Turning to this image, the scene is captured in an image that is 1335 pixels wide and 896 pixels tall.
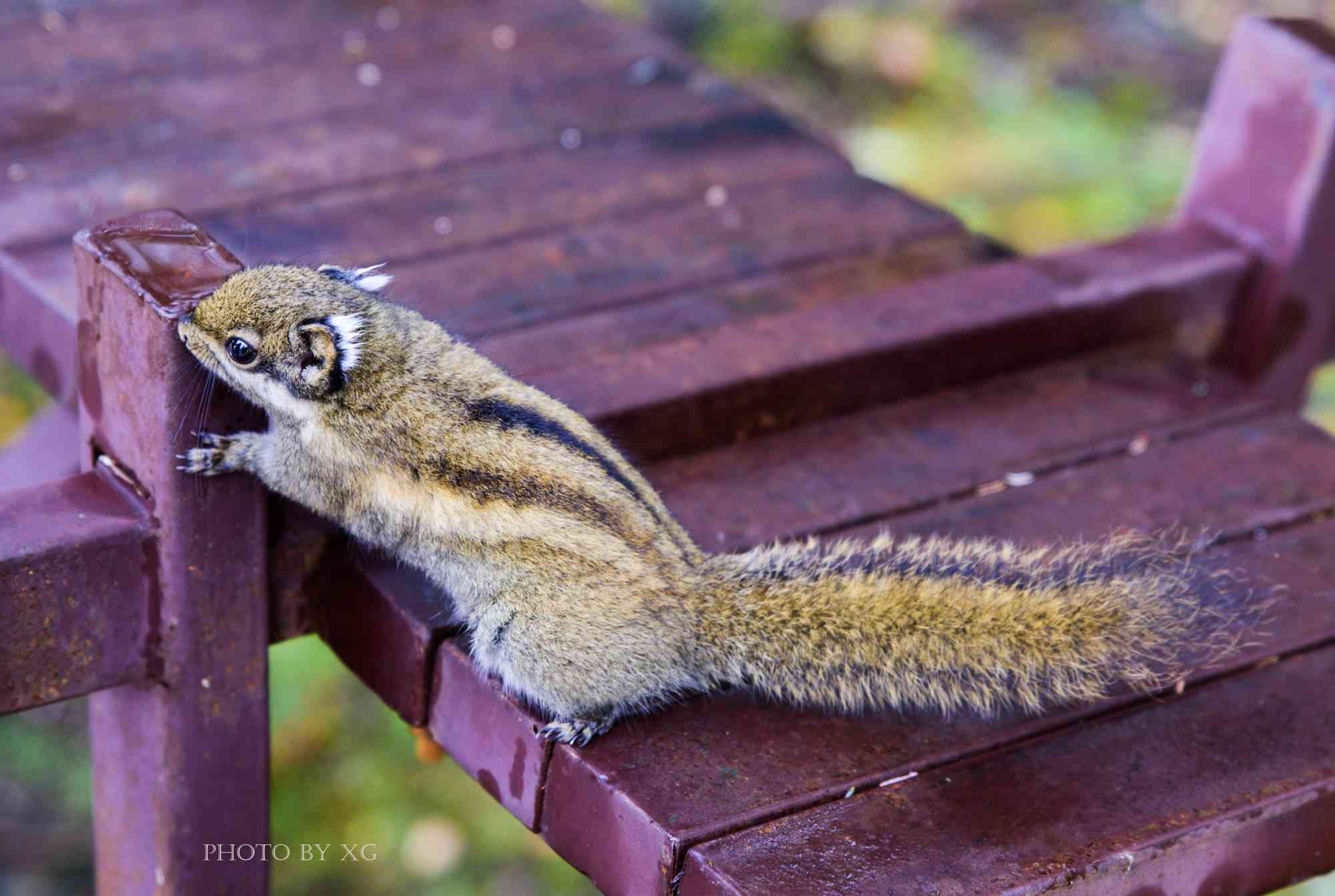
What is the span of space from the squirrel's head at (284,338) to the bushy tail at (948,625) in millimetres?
529

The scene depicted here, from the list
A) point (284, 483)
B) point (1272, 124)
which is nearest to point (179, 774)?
point (284, 483)

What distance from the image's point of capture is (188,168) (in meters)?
2.78

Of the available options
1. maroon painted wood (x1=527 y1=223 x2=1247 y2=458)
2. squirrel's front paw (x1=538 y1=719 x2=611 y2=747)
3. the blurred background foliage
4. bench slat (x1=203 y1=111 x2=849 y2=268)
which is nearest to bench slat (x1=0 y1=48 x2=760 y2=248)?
bench slat (x1=203 y1=111 x2=849 y2=268)

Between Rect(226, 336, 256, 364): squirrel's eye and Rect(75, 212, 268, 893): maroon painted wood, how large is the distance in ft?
0.18

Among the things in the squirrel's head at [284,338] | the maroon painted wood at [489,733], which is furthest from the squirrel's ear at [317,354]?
the maroon painted wood at [489,733]

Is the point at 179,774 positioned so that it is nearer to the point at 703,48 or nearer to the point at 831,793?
the point at 831,793

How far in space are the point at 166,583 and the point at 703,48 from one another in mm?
4645

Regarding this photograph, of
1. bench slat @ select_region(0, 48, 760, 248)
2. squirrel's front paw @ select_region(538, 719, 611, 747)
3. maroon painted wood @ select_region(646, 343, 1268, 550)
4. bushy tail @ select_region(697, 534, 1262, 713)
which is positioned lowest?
squirrel's front paw @ select_region(538, 719, 611, 747)

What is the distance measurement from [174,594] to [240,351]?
0.99ft

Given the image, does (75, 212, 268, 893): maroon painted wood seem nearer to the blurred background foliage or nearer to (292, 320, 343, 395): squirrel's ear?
(292, 320, 343, 395): squirrel's ear

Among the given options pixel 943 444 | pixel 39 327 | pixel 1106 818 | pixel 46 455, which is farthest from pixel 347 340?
pixel 46 455

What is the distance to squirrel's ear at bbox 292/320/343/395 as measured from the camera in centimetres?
193

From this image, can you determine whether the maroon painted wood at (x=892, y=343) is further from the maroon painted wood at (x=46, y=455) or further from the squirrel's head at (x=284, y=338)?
the maroon painted wood at (x=46, y=455)

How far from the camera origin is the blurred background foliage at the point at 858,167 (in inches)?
160
